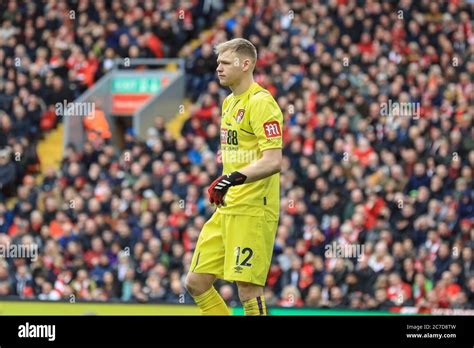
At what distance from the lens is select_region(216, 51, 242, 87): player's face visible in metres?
8.75

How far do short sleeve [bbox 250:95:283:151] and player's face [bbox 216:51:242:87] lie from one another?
0.27 m

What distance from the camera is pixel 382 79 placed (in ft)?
62.6

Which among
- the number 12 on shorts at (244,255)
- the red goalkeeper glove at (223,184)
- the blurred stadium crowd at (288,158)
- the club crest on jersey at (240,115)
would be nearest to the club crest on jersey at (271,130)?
the club crest on jersey at (240,115)

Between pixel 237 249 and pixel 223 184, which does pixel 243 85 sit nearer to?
pixel 223 184

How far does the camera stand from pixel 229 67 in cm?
877

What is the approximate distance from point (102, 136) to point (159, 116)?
51.6 inches

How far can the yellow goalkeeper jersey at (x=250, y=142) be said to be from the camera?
8.60 meters

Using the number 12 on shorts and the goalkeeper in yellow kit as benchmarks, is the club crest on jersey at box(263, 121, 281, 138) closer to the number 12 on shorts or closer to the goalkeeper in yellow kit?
the goalkeeper in yellow kit

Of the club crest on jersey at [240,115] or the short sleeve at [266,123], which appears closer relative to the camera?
the short sleeve at [266,123]

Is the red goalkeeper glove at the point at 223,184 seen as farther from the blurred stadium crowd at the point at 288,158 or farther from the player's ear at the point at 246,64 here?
the blurred stadium crowd at the point at 288,158

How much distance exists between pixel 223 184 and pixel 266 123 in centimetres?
58
